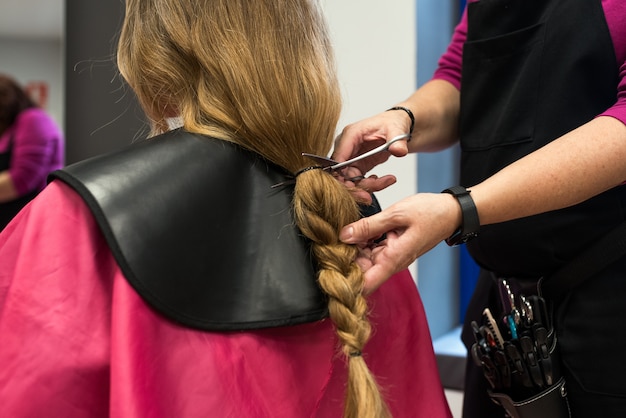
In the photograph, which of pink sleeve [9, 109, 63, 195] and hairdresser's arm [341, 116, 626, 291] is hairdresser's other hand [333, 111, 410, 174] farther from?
pink sleeve [9, 109, 63, 195]

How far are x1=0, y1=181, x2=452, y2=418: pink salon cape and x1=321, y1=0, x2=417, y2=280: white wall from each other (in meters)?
1.15

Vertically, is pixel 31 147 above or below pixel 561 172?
below

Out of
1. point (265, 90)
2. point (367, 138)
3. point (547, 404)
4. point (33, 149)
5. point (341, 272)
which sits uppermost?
point (265, 90)

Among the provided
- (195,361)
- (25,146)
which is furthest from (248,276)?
(25,146)

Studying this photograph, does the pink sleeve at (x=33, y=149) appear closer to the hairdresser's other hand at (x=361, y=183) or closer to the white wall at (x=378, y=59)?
the white wall at (x=378, y=59)

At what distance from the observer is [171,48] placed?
890 mm

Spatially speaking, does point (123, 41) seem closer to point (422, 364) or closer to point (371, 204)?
point (371, 204)

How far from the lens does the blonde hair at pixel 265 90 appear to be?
2.72ft

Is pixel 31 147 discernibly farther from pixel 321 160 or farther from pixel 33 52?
pixel 321 160

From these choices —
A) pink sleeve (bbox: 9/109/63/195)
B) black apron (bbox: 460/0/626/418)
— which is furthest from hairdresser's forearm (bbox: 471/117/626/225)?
pink sleeve (bbox: 9/109/63/195)

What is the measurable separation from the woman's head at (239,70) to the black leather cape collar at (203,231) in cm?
4

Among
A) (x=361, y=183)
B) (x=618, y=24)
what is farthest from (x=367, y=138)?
(x=618, y=24)

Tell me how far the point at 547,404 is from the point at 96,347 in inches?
26.4

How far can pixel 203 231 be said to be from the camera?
30.8 inches
